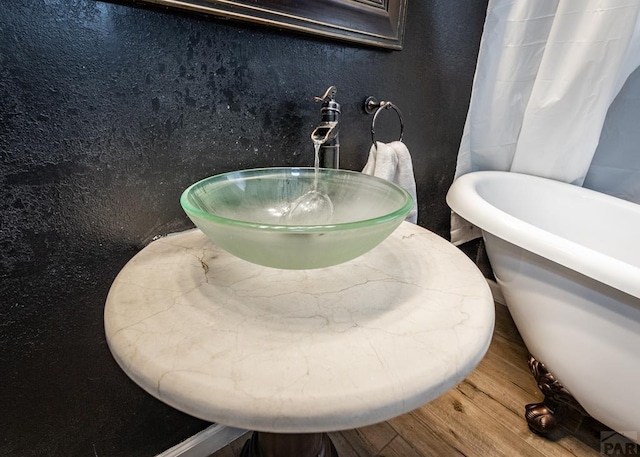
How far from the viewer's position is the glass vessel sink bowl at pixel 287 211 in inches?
16.1

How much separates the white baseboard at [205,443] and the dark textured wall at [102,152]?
3cm

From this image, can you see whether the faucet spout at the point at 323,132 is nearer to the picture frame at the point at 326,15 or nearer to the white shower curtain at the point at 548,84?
the picture frame at the point at 326,15

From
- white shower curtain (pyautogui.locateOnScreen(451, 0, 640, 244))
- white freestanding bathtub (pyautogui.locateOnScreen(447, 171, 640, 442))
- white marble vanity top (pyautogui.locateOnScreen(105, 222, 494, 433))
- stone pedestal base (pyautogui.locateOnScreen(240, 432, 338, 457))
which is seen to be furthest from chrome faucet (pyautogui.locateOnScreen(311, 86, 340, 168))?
white shower curtain (pyautogui.locateOnScreen(451, 0, 640, 244))

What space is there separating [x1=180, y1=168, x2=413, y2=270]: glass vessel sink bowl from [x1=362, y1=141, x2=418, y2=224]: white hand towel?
18cm

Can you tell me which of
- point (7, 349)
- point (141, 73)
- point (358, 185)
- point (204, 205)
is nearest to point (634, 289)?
point (358, 185)

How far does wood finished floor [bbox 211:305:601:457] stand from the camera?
0.96 meters

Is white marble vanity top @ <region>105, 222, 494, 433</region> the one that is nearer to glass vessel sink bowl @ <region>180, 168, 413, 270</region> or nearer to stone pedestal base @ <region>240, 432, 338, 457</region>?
glass vessel sink bowl @ <region>180, 168, 413, 270</region>

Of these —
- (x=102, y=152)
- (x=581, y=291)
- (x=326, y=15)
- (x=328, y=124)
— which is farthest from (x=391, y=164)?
(x=102, y=152)

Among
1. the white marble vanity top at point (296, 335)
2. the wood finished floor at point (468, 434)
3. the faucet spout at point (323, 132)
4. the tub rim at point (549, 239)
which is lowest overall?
the wood finished floor at point (468, 434)

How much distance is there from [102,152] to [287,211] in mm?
349

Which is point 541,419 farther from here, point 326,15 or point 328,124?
point 326,15

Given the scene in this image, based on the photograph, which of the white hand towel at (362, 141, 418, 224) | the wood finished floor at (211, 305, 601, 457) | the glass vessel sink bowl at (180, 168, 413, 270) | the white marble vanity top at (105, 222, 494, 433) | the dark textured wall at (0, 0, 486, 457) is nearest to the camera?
the white marble vanity top at (105, 222, 494, 433)

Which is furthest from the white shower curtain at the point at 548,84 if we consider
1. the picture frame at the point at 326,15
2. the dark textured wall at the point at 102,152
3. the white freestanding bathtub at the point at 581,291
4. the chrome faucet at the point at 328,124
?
the chrome faucet at the point at 328,124

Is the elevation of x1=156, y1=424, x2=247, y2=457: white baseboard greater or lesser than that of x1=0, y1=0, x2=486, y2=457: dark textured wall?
lesser
